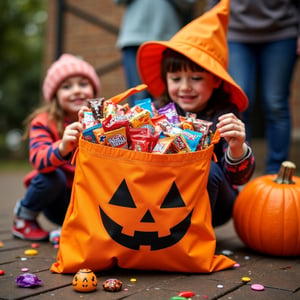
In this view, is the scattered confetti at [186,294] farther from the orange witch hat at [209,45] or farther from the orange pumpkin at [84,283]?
the orange witch hat at [209,45]

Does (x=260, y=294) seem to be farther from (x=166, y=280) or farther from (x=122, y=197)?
(x=122, y=197)

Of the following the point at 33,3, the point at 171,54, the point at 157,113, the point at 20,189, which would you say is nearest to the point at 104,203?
the point at 157,113

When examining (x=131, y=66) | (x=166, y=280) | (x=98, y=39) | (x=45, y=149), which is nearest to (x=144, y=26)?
(x=131, y=66)

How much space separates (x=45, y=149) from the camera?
248 centimetres

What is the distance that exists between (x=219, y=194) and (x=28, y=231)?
1074 mm

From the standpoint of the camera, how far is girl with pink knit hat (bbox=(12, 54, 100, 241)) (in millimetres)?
2463

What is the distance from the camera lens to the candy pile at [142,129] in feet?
6.14

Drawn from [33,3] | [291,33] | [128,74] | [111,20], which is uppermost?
[33,3]

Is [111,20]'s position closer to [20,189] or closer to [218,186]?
[20,189]

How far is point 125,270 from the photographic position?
2.00 metres

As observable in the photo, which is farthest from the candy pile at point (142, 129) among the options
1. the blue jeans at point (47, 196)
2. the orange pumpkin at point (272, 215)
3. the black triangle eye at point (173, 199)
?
the blue jeans at point (47, 196)

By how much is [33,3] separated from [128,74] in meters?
15.2

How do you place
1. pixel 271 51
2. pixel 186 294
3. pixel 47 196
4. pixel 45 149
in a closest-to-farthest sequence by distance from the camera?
1. pixel 186 294
2. pixel 45 149
3. pixel 47 196
4. pixel 271 51

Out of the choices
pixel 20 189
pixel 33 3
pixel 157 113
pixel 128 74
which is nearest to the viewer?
pixel 157 113
